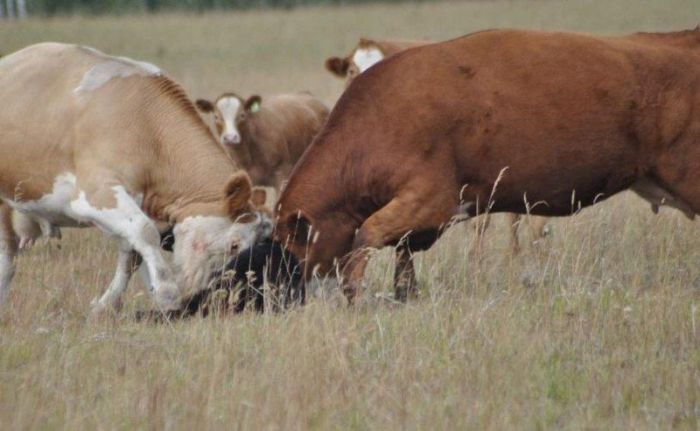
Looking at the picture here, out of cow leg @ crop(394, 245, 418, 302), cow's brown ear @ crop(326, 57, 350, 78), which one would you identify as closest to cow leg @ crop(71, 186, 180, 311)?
cow leg @ crop(394, 245, 418, 302)

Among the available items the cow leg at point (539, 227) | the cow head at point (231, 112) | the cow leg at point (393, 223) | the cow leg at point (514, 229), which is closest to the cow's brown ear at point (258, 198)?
the cow leg at point (393, 223)

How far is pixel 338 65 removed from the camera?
14.5m

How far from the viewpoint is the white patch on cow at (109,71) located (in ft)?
30.0

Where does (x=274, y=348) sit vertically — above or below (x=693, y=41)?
below

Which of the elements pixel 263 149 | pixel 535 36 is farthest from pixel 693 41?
pixel 263 149

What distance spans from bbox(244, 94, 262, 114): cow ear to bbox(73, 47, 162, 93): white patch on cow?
6.47 m

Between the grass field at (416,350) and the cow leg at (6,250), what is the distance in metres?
0.15

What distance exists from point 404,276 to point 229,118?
6977 millimetres

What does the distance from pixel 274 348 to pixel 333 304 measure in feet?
3.55

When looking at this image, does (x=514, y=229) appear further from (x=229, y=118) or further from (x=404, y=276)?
(x=229, y=118)

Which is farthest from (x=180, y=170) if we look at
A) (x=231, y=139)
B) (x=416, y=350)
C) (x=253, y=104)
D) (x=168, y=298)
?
(x=253, y=104)

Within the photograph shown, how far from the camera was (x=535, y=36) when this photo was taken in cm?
903

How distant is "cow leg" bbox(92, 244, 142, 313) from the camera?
9016 millimetres

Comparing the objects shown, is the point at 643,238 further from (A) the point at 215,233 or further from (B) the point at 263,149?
(B) the point at 263,149
